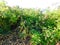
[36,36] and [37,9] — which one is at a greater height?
[37,9]

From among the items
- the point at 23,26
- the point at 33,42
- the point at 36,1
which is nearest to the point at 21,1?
the point at 36,1

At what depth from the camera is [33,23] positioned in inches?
251

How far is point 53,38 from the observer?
6.11 meters

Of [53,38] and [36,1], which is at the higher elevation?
[36,1]

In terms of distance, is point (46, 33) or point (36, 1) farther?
point (36, 1)

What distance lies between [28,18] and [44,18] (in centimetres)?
35

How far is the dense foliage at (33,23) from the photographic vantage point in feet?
20.1

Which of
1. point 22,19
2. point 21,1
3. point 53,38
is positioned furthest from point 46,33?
point 21,1

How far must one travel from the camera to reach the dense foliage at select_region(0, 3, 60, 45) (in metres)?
6.13

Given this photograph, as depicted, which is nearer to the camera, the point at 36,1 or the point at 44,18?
the point at 44,18

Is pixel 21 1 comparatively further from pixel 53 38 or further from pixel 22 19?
pixel 53 38

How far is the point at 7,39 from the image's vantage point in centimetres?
636

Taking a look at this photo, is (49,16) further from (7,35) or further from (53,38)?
(7,35)

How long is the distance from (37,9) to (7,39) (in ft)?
3.14
